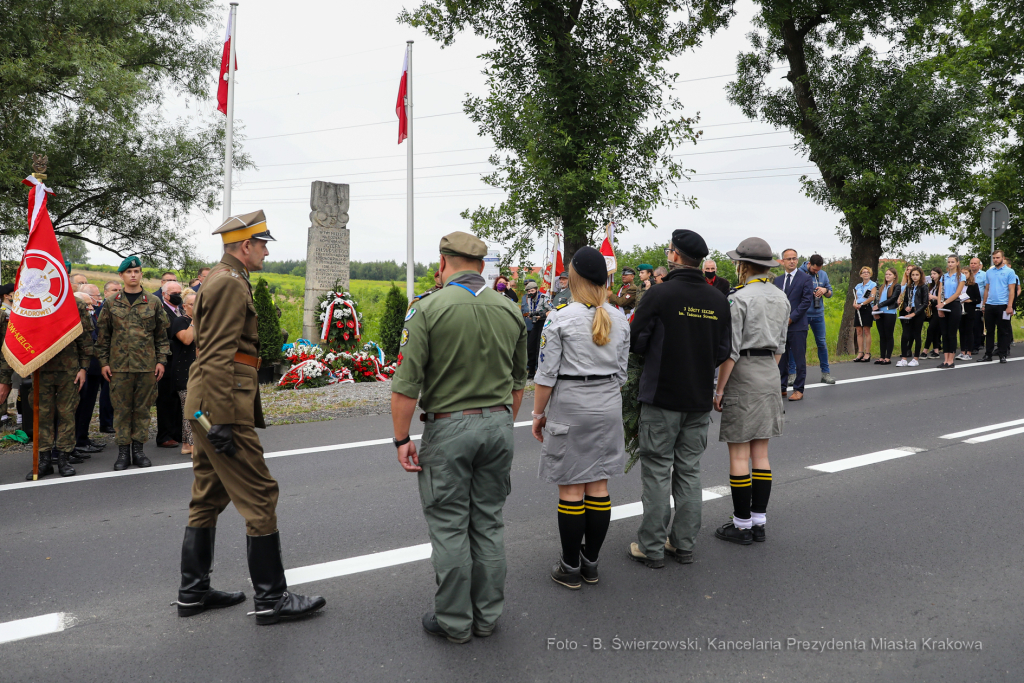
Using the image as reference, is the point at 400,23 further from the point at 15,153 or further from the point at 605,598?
the point at 605,598

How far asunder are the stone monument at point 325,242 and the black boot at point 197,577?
12.0 metres

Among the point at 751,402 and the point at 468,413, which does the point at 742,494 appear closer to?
the point at 751,402

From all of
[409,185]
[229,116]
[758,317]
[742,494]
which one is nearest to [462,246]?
[758,317]

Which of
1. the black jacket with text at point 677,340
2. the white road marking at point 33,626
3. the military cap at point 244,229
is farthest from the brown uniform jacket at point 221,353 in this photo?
the black jacket with text at point 677,340

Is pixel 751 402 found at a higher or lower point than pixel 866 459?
higher

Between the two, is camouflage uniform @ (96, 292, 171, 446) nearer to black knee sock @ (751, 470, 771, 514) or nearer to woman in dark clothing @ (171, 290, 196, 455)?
woman in dark clothing @ (171, 290, 196, 455)

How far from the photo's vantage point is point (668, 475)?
15.3 feet

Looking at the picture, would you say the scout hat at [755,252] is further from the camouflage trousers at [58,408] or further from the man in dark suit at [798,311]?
the camouflage trousers at [58,408]

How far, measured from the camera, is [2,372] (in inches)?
299

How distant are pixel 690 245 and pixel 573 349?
3.51 ft

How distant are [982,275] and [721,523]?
13.5 metres

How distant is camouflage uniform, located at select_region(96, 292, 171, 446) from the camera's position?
749 centimetres

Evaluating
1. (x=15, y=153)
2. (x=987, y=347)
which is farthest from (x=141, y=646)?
(x=987, y=347)

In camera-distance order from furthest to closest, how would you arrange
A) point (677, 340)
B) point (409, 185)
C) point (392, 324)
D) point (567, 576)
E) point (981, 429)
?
point (409, 185)
point (392, 324)
point (981, 429)
point (677, 340)
point (567, 576)
